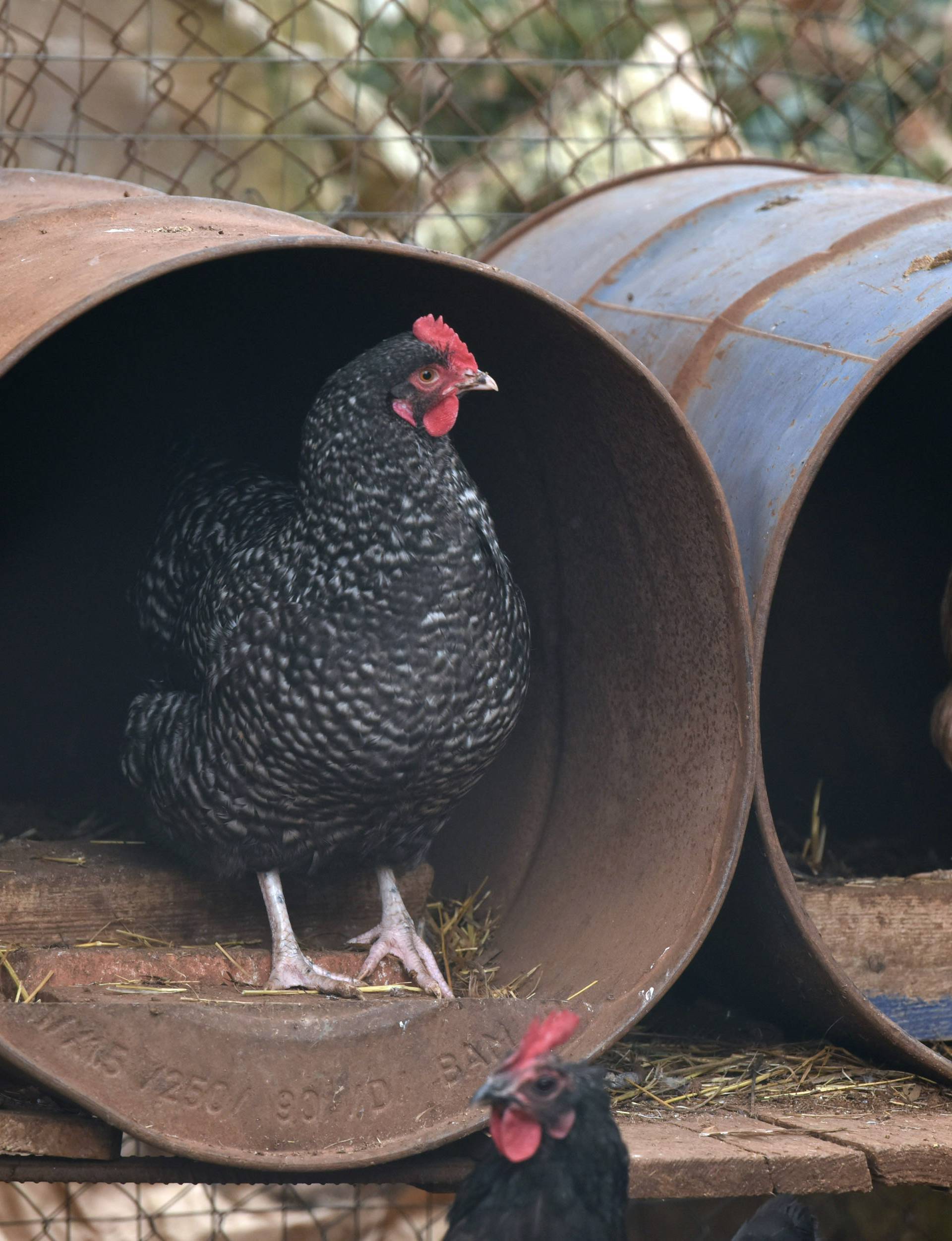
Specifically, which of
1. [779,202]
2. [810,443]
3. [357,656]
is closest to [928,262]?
[810,443]

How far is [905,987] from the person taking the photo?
2832mm

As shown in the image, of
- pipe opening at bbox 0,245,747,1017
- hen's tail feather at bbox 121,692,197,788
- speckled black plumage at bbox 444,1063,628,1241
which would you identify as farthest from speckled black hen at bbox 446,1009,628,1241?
hen's tail feather at bbox 121,692,197,788

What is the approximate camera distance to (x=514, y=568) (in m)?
3.13

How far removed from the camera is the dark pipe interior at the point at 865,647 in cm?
350

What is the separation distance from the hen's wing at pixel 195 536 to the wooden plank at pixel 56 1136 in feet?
3.00

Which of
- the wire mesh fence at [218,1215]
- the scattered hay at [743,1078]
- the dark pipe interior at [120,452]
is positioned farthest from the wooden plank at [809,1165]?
the wire mesh fence at [218,1215]

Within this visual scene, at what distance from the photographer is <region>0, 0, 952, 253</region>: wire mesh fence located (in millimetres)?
5484

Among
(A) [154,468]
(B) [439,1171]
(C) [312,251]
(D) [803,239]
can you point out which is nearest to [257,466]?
(A) [154,468]

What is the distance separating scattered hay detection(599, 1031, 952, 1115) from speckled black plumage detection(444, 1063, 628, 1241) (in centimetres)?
68

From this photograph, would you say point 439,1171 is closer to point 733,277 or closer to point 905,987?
point 905,987

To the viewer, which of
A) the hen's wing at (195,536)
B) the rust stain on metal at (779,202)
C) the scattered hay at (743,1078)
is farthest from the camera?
the rust stain on metal at (779,202)

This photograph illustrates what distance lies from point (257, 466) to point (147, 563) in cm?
33

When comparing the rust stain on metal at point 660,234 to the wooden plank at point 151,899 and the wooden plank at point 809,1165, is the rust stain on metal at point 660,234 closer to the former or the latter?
the wooden plank at point 151,899

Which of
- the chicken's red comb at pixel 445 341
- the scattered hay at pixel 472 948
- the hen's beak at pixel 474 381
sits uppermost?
the chicken's red comb at pixel 445 341
